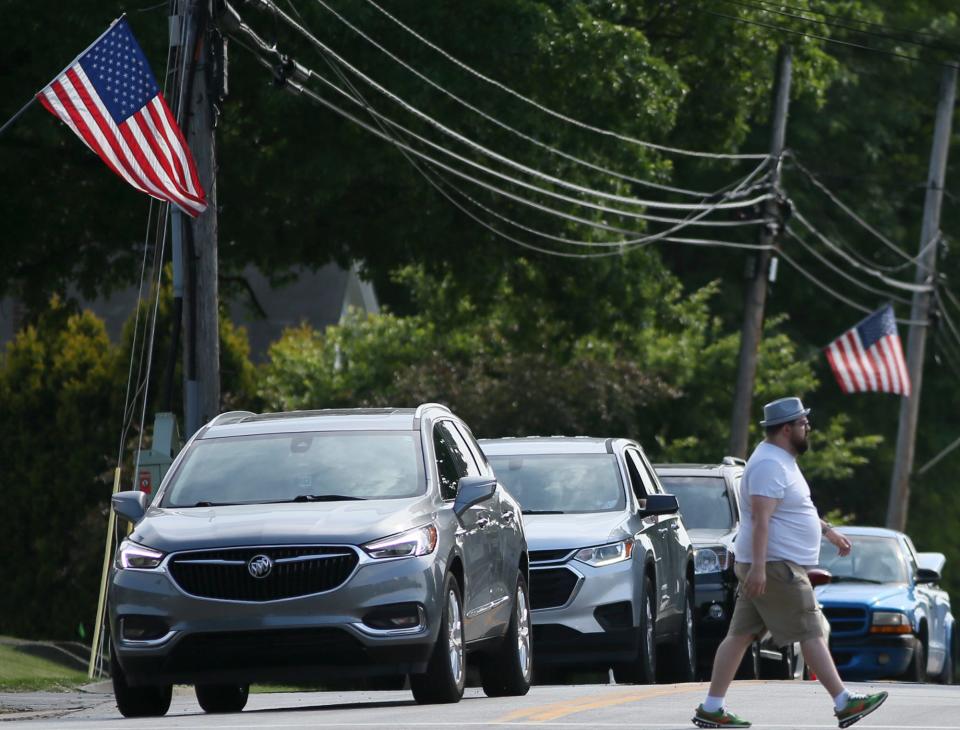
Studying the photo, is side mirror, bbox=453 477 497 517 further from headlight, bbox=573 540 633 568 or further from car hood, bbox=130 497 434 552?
headlight, bbox=573 540 633 568

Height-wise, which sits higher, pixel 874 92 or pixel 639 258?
pixel 874 92

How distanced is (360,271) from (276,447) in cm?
1518

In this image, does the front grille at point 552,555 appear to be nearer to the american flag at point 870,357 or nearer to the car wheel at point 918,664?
the car wheel at point 918,664

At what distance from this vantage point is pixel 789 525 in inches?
427

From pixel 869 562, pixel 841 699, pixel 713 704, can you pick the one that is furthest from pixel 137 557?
pixel 869 562

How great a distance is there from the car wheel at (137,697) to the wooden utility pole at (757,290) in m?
18.9

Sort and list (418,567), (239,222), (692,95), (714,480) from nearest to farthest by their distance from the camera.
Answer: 1. (418,567)
2. (714,480)
3. (239,222)
4. (692,95)

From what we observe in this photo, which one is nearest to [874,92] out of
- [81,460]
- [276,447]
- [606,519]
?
[81,460]

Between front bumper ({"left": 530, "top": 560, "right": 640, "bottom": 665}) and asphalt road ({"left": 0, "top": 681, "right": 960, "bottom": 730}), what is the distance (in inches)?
15.3

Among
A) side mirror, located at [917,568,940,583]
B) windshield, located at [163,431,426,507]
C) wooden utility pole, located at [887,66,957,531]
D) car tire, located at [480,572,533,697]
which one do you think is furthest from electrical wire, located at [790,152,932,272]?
windshield, located at [163,431,426,507]

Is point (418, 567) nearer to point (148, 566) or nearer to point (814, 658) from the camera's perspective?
point (148, 566)

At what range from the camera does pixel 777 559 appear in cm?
1082

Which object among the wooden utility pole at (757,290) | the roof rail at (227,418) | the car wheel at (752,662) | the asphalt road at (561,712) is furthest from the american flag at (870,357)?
the roof rail at (227,418)

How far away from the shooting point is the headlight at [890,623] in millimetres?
21703
